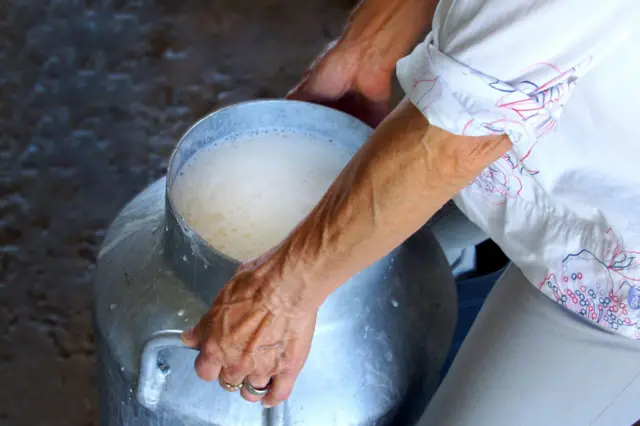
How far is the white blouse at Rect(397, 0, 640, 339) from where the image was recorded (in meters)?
0.47

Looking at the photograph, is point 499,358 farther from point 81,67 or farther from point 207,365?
point 81,67

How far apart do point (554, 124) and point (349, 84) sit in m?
0.40

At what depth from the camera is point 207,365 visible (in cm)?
67

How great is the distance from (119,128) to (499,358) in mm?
1267

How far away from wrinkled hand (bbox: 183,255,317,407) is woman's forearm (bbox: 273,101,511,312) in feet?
0.06

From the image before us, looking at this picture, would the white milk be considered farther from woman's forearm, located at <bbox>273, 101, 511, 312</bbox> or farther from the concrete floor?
the concrete floor

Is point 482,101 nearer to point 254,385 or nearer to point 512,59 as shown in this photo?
point 512,59

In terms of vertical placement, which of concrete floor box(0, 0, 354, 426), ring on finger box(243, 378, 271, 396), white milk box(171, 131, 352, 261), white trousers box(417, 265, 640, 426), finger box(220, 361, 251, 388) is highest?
white milk box(171, 131, 352, 261)

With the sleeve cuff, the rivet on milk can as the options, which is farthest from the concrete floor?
the sleeve cuff

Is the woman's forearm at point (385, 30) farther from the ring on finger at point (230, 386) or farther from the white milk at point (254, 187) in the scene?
the ring on finger at point (230, 386)

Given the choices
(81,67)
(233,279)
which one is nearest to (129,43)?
(81,67)

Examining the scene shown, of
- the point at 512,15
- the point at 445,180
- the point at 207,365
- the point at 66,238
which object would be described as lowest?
the point at 66,238

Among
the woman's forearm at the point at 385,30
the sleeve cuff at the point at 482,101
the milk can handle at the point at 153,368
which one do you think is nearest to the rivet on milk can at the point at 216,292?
the milk can handle at the point at 153,368

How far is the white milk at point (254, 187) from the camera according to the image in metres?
0.74
